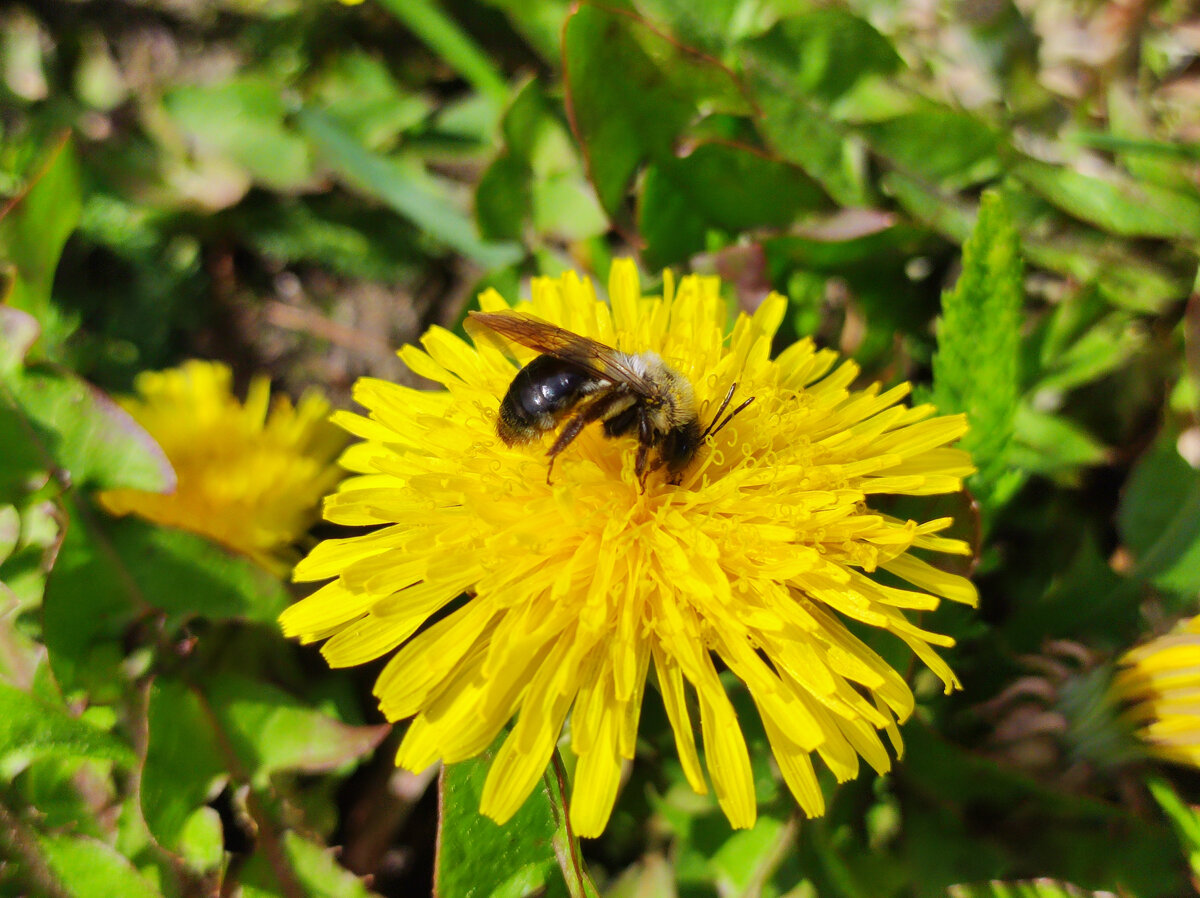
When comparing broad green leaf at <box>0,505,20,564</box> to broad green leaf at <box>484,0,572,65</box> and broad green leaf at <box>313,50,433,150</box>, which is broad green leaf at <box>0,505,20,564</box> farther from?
broad green leaf at <box>484,0,572,65</box>

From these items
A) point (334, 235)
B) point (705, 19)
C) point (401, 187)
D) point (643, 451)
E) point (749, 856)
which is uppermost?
point (705, 19)

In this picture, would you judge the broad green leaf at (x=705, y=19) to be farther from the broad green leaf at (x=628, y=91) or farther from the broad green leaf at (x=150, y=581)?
the broad green leaf at (x=150, y=581)

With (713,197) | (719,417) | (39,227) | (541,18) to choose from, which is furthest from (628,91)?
(39,227)

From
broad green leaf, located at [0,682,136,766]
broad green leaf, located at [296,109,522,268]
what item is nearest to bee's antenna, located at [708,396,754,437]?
broad green leaf, located at [296,109,522,268]

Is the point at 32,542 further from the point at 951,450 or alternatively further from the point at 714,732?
the point at 951,450

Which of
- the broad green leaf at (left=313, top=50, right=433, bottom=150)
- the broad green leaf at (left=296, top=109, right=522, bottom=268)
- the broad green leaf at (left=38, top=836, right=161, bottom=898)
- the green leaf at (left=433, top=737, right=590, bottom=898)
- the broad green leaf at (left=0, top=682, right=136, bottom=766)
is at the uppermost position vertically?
the broad green leaf at (left=313, top=50, right=433, bottom=150)

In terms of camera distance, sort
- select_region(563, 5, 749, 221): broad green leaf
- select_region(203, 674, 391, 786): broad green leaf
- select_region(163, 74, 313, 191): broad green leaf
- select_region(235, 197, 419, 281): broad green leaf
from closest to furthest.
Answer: select_region(203, 674, 391, 786): broad green leaf → select_region(563, 5, 749, 221): broad green leaf → select_region(163, 74, 313, 191): broad green leaf → select_region(235, 197, 419, 281): broad green leaf

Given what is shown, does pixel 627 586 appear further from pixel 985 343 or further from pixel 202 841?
pixel 202 841
